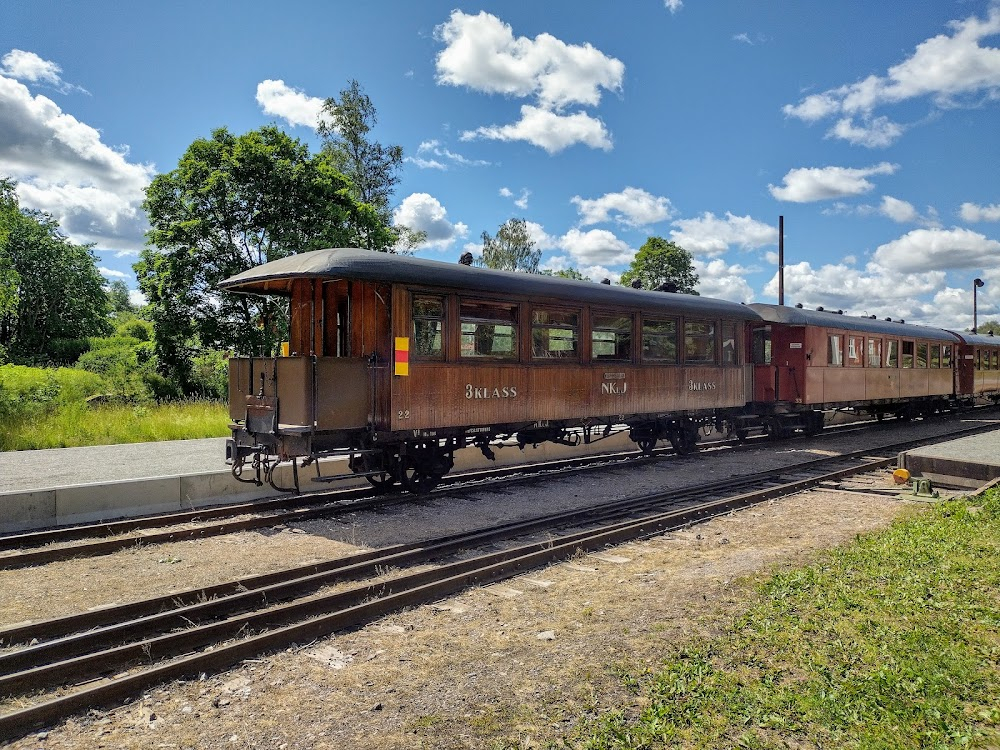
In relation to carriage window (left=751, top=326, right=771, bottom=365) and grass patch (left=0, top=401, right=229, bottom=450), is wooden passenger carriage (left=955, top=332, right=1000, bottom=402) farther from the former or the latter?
grass patch (left=0, top=401, right=229, bottom=450)

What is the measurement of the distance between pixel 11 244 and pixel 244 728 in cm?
4945

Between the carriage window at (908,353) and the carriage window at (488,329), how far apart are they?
57.0ft

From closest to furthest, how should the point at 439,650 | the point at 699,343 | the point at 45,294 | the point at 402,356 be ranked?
the point at 439,650 → the point at 402,356 → the point at 699,343 → the point at 45,294

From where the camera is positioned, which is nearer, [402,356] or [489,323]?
[402,356]

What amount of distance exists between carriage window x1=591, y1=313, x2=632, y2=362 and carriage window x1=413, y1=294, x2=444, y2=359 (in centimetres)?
336

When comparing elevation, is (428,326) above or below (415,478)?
above

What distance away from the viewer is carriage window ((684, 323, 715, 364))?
14.0 meters

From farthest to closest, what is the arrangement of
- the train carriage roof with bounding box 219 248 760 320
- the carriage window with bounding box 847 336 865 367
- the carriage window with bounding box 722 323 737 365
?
the carriage window with bounding box 847 336 865 367 → the carriage window with bounding box 722 323 737 365 → the train carriage roof with bounding box 219 248 760 320

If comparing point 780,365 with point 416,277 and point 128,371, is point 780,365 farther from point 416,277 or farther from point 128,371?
point 128,371

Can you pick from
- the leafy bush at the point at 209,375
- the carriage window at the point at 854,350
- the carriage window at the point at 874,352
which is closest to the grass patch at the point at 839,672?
the carriage window at the point at 854,350

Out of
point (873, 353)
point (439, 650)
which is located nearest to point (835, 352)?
point (873, 353)

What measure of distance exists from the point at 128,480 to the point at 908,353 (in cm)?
2294

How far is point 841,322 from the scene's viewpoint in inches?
726

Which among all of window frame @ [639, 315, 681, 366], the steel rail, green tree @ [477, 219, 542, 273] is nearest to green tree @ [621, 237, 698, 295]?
green tree @ [477, 219, 542, 273]
